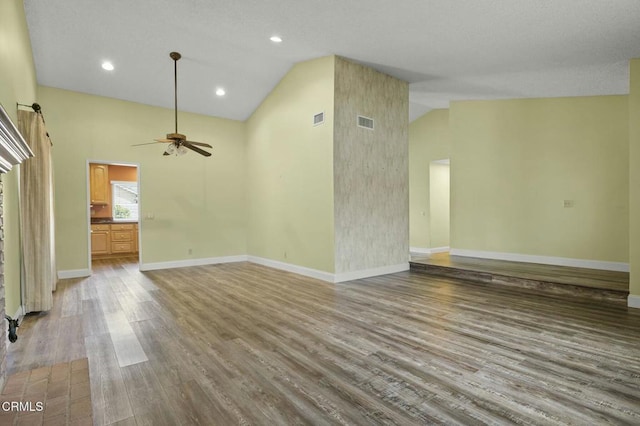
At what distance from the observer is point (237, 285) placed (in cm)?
518

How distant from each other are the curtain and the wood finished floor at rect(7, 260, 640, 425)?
0.96ft

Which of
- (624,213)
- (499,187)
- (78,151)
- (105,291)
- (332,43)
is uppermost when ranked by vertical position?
(332,43)

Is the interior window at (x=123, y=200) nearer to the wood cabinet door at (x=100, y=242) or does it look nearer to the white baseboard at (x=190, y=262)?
the wood cabinet door at (x=100, y=242)

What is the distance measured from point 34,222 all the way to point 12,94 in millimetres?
1450

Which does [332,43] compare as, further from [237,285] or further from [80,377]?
[80,377]

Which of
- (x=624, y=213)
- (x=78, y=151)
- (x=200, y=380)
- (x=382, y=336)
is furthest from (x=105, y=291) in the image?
(x=624, y=213)

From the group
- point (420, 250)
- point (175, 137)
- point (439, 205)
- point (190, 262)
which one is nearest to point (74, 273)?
point (190, 262)

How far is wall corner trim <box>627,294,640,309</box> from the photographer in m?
3.80

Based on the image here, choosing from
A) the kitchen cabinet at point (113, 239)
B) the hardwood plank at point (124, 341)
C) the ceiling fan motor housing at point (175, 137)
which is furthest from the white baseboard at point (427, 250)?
the kitchen cabinet at point (113, 239)

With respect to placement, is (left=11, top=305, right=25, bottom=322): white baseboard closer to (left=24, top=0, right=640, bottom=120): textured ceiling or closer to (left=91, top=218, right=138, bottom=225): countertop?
(left=24, top=0, right=640, bottom=120): textured ceiling

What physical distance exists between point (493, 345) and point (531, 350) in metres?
0.28

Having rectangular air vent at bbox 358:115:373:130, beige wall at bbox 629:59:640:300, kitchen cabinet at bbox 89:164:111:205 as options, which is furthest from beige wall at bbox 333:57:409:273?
kitchen cabinet at bbox 89:164:111:205

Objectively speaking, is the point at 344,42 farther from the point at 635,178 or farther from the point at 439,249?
the point at 439,249

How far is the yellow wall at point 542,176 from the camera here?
17.9 feet
